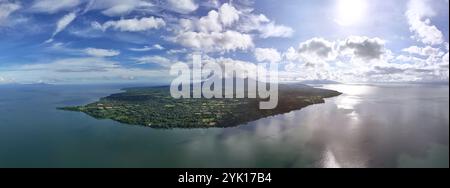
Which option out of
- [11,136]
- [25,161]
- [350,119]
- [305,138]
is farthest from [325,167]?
[11,136]

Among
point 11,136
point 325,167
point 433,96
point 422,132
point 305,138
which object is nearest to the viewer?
point 325,167

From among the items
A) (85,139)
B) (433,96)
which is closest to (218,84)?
(85,139)

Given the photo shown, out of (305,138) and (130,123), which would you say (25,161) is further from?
(305,138)

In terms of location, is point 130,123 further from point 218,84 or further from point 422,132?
point 218,84

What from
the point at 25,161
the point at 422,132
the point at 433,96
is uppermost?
the point at 433,96

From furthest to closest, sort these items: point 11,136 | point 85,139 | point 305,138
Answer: point 11,136 < point 85,139 < point 305,138
